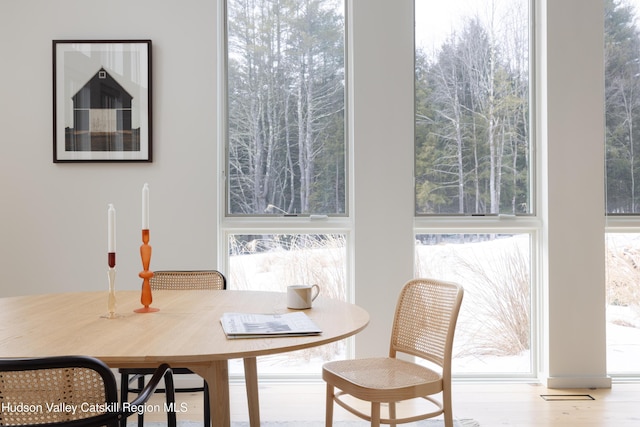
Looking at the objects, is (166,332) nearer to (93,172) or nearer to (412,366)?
(412,366)

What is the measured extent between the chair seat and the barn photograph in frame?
1.98 meters

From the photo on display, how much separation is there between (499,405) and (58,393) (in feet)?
8.56

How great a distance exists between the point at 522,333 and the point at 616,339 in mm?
615

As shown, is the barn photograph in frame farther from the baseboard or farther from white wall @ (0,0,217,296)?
the baseboard

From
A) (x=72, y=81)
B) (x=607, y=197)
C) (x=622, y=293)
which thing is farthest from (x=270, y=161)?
(x=622, y=293)

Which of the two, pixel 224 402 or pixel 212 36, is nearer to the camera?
pixel 224 402

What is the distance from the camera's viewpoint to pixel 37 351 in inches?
52.5

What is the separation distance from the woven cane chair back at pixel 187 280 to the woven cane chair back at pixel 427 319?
851 mm

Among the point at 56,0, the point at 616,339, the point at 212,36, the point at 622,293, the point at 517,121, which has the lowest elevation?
the point at 616,339

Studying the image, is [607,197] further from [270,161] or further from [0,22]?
[0,22]

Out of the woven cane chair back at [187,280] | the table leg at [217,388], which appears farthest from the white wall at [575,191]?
the table leg at [217,388]

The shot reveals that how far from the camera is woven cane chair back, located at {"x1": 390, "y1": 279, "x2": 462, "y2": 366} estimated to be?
6.73 ft

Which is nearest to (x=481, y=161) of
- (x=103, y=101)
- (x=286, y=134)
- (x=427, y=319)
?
(x=286, y=134)

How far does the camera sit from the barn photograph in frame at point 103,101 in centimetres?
343
